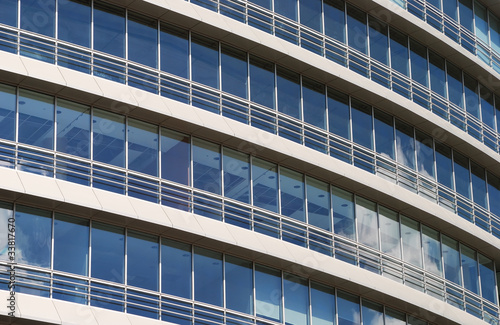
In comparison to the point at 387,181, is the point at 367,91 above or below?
above

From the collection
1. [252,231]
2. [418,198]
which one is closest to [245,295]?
[252,231]

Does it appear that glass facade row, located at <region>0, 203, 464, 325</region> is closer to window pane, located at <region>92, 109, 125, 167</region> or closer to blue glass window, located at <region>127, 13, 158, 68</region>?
window pane, located at <region>92, 109, 125, 167</region>

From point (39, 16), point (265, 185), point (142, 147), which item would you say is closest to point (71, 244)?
point (142, 147)

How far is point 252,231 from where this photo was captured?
30.4m

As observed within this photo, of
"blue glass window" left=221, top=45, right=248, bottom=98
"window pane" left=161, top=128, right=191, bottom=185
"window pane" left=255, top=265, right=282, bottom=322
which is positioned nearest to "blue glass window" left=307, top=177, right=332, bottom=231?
"window pane" left=255, top=265, right=282, bottom=322

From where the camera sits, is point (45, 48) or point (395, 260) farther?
point (395, 260)

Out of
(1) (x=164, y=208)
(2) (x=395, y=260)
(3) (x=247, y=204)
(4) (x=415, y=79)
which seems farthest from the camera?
(4) (x=415, y=79)

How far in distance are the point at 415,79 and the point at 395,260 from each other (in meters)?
7.11

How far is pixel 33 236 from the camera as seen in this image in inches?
1043

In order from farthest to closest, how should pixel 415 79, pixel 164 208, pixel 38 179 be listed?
1. pixel 415 79
2. pixel 164 208
3. pixel 38 179

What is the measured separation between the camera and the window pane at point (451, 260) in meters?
36.0

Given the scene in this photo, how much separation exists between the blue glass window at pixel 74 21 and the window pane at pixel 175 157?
139 inches

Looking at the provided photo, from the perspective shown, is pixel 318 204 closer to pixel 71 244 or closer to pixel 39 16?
pixel 71 244

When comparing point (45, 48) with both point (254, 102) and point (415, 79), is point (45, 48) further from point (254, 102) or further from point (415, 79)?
point (415, 79)
